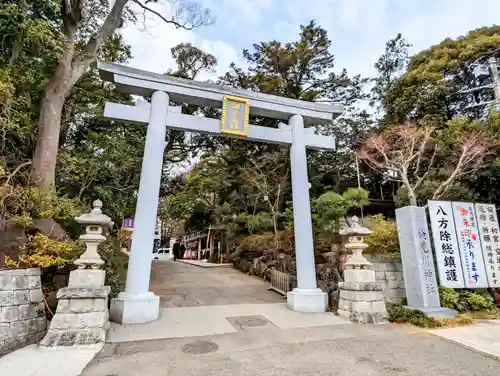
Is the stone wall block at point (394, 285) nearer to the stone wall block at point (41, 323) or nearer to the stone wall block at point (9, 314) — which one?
the stone wall block at point (41, 323)

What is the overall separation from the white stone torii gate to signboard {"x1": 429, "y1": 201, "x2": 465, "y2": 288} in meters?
2.64

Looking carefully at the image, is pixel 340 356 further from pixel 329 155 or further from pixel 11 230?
pixel 329 155

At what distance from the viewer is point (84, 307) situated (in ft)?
14.2

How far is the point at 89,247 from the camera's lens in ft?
15.9

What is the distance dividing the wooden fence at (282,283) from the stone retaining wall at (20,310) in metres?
5.62

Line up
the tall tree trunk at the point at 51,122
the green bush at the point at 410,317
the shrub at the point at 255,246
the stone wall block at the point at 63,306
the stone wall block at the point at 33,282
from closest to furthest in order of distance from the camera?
1. the stone wall block at the point at 63,306
2. the stone wall block at the point at 33,282
3. the green bush at the point at 410,317
4. the tall tree trunk at the point at 51,122
5. the shrub at the point at 255,246

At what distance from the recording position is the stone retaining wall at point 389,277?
21.4 feet

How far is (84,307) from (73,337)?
0.42 m

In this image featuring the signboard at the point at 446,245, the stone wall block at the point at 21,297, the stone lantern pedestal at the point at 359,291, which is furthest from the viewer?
the signboard at the point at 446,245

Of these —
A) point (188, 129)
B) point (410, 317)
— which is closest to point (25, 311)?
point (188, 129)

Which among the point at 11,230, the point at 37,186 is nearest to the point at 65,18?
the point at 37,186

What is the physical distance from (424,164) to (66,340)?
1231 centimetres

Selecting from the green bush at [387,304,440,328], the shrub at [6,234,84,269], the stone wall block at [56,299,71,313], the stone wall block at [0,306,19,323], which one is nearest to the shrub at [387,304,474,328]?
the green bush at [387,304,440,328]

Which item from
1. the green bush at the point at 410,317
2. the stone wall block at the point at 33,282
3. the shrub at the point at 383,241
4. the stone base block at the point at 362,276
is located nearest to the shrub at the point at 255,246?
the shrub at the point at 383,241
